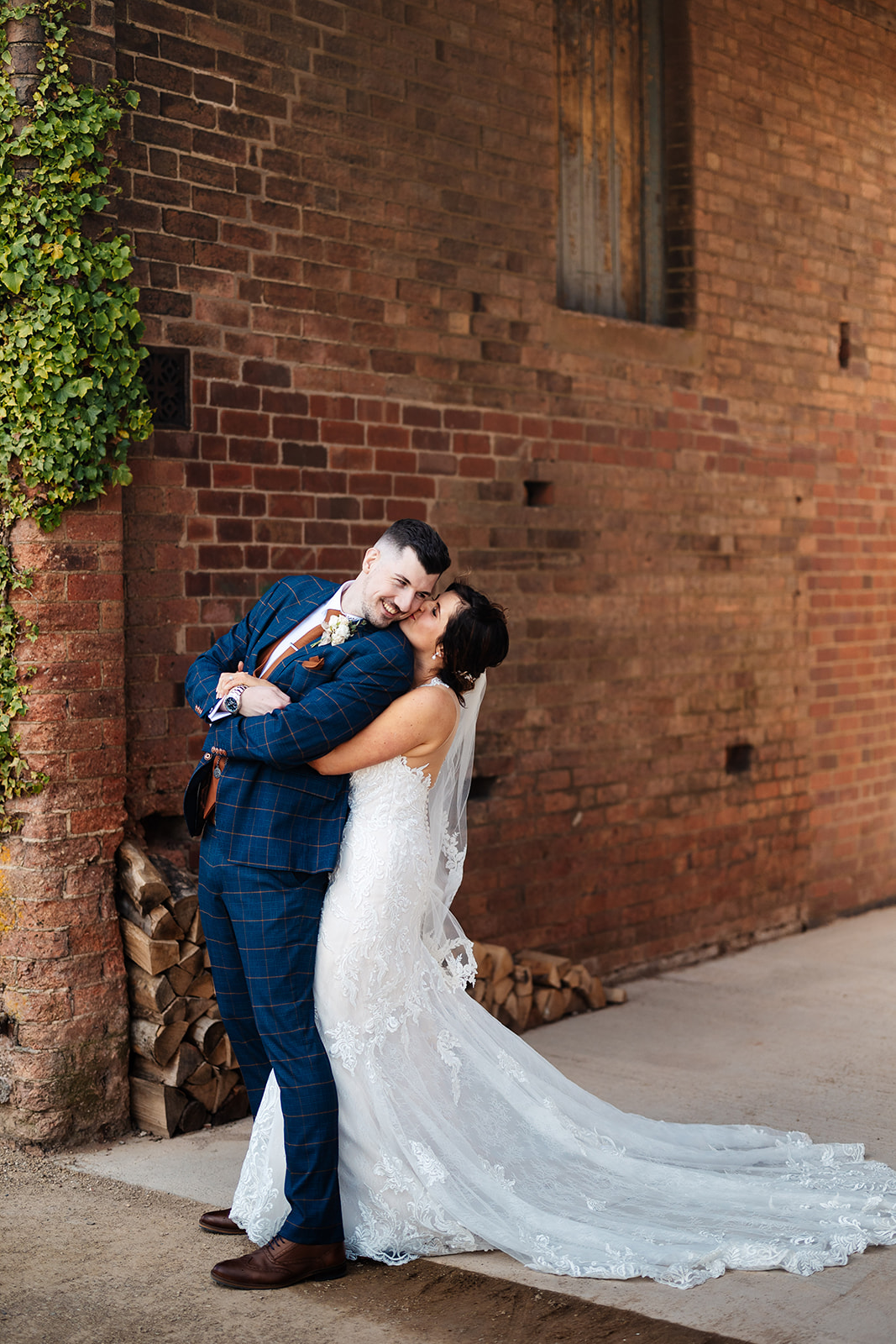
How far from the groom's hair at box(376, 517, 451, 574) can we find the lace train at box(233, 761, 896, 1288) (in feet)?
1.73

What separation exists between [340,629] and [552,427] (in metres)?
3.05

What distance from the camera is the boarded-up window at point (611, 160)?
6.71m

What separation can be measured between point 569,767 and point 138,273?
2.92 m

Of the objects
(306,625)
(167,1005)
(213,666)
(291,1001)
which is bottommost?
(167,1005)

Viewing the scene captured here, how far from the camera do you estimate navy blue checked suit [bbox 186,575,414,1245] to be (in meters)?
3.47

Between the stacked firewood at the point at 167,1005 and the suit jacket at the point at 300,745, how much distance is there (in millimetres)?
978

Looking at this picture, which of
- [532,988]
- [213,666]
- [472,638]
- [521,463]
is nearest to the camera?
[472,638]

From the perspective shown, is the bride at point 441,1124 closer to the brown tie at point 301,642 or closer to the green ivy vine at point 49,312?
the brown tie at point 301,642

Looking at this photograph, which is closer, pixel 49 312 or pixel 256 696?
pixel 256 696

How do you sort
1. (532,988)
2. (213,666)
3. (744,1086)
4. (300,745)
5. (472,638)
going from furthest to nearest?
(532,988) < (744,1086) < (213,666) < (472,638) < (300,745)

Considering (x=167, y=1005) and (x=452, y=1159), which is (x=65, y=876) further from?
(x=452, y=1159)

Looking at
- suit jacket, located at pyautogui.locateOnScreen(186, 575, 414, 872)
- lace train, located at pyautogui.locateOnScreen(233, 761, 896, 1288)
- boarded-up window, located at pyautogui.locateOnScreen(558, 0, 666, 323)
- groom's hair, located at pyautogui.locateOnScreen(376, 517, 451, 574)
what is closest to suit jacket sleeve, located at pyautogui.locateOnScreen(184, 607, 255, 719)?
suit jacket, located at pyautogui.locateOnScreen(186, 575, 414, 872)

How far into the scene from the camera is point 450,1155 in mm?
3662

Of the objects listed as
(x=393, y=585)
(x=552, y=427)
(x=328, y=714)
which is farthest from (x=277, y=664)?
(x=552, y=427)
